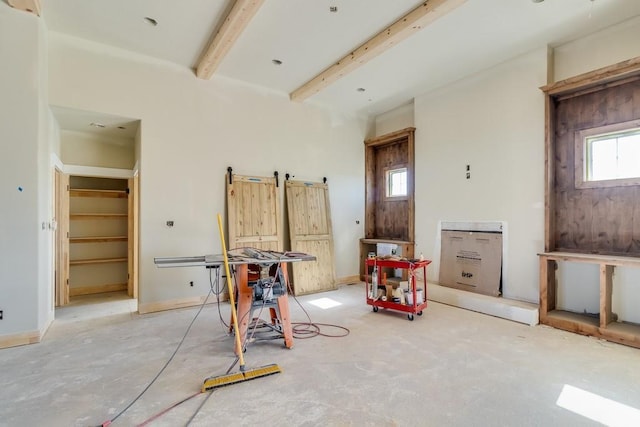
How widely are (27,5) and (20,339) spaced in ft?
11.5

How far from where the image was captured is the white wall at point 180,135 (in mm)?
4047

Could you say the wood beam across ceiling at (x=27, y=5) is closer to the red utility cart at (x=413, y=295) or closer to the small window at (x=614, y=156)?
the red utility cart at (x=413, y=295)

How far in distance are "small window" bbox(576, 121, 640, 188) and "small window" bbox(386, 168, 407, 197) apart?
2815mm

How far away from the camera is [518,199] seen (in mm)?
4359

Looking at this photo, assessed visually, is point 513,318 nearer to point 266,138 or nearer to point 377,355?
point 377,355

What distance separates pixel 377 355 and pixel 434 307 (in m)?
2.00

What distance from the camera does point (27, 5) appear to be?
3244mm

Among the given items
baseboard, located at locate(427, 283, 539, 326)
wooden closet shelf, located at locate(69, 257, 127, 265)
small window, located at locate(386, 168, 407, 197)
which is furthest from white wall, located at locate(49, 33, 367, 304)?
baseboard, located at locate(427, 283, 539, 326)

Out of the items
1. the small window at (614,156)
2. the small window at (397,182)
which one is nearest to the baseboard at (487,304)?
the small window at (614,156)

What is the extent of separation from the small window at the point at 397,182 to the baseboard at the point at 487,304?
2.04m

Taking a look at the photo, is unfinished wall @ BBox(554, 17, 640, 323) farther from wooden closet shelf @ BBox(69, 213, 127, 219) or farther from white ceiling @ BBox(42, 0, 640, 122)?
wooden closet shelf @ BBox(69, 213, 127, 219)

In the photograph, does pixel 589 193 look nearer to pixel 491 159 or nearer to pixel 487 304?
pixel 491 159

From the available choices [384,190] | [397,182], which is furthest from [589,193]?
[384,190]

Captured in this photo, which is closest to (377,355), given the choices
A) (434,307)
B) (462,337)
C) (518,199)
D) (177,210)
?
(462,337)
